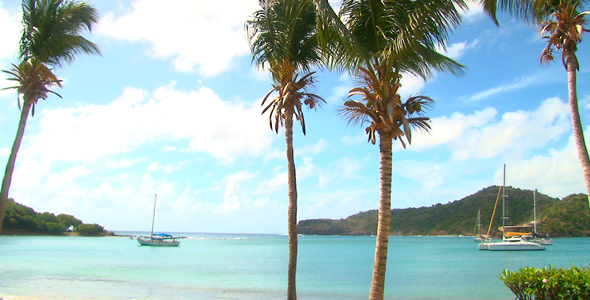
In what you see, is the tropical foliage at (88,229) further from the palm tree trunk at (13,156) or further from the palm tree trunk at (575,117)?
the palm tree trunk at (575,117)

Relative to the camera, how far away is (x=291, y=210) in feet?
36.0

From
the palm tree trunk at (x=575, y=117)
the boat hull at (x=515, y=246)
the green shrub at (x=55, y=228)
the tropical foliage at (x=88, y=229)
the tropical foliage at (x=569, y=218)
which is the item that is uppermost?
the palm tree trunk at (x=575, y=117)

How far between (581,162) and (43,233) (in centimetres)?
13405

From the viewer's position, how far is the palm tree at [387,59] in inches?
315

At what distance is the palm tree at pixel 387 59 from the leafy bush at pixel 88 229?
155 metres

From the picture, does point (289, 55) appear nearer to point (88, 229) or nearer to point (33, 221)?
point (33, 221)

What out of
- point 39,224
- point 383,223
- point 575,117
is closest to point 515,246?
point 575,117

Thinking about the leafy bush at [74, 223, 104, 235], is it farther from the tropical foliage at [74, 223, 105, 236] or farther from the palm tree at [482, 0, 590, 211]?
the palm tree at [482, 0, 590, 211]

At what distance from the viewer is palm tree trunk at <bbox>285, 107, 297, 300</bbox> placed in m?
10.6

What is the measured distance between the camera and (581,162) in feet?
34.7

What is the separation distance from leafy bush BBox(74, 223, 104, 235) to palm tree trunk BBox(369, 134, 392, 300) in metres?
156

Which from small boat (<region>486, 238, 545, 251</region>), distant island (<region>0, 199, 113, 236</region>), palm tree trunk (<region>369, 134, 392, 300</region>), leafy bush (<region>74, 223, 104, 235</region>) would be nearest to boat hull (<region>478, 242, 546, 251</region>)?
small boat (<region>486, 238, 545, 251</region>)

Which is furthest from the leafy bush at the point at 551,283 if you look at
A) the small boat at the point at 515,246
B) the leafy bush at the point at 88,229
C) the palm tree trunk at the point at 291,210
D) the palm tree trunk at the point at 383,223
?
the leafy bush at the point at 88,229

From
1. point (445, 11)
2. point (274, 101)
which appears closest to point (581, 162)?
point (445, 11)
